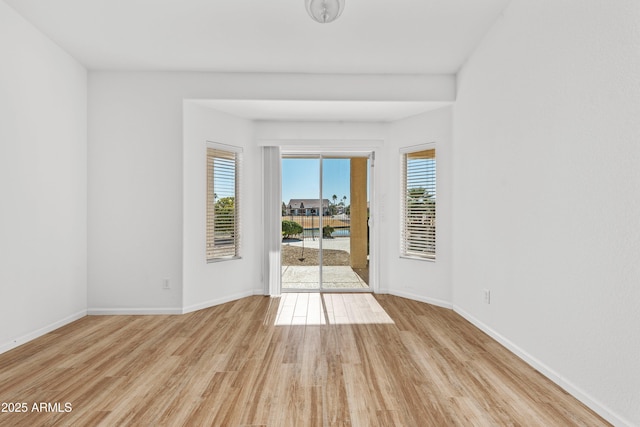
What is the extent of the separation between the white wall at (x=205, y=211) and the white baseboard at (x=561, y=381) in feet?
10.2

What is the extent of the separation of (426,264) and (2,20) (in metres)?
5.09

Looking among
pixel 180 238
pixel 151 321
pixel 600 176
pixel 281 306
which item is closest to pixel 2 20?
pixel 180 238

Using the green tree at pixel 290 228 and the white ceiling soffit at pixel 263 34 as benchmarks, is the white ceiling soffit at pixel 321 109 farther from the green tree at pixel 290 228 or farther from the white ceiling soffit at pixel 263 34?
the green tree at pixel 290 228

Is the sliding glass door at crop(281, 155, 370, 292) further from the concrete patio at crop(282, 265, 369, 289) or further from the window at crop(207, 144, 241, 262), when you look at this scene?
the window at crop(207, 144, 241, 262)

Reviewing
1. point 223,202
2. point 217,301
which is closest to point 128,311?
point 217,301

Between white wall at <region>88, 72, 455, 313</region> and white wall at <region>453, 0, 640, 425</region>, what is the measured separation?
9.87 feet

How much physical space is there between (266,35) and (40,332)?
146 inches

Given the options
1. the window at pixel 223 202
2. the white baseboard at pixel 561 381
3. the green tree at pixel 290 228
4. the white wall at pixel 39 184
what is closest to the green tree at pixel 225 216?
the window at pixel 223 202

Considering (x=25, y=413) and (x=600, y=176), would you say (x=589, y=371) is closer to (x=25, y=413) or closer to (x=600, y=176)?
(x=600, y=176)

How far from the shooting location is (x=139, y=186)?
383 centimetres

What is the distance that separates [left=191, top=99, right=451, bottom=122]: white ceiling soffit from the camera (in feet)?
13.1

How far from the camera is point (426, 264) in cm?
436

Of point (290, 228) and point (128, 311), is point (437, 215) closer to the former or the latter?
point (290, 228)

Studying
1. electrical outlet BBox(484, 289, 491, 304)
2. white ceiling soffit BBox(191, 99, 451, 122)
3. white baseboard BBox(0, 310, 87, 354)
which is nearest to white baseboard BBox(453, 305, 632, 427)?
electrical outlet BBox(484, 289, 491, 304)
